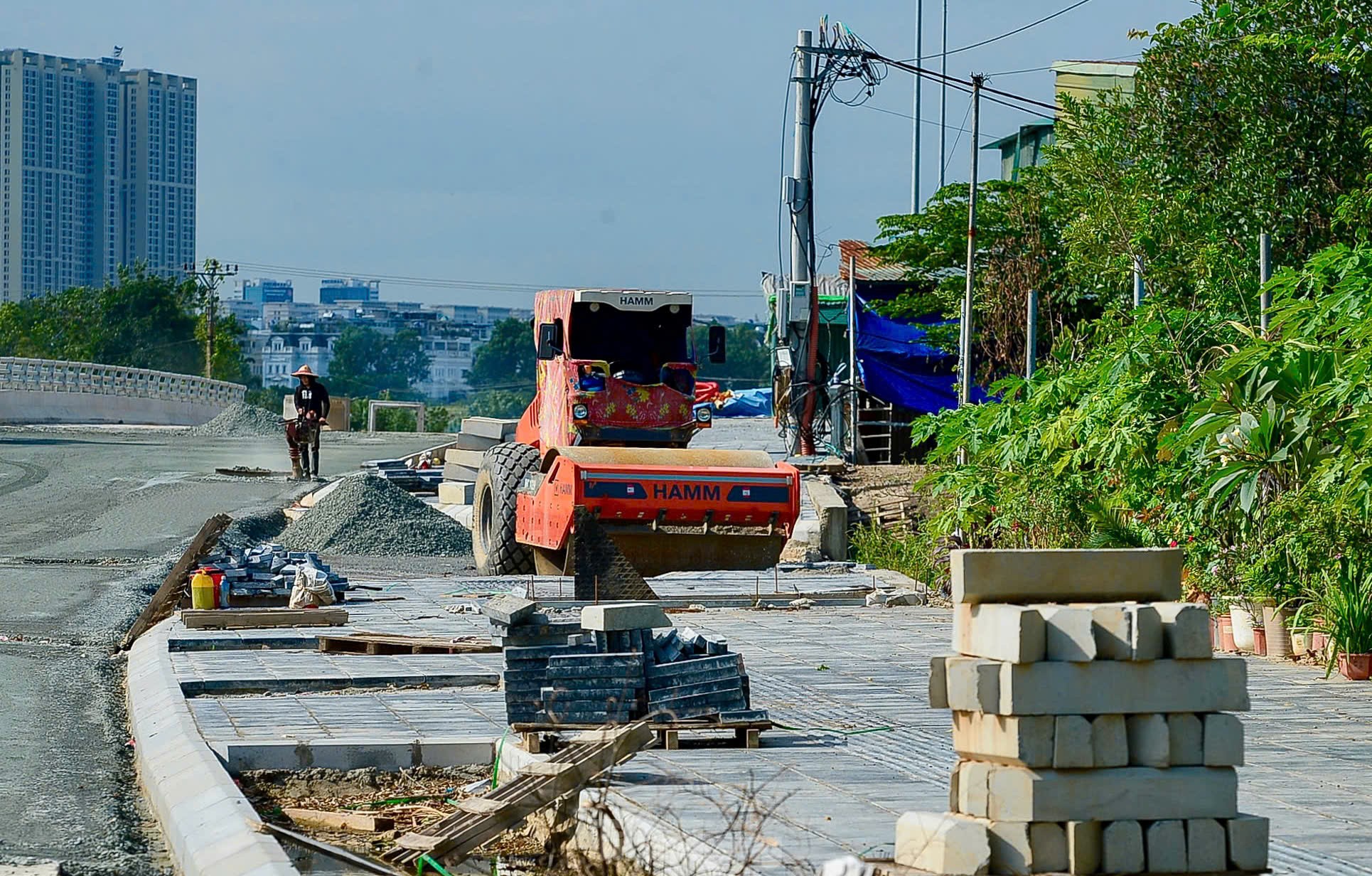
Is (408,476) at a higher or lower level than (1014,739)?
lower

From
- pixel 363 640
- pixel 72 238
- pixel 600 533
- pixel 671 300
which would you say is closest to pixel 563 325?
pixel 671 300

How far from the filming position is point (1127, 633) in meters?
5.25

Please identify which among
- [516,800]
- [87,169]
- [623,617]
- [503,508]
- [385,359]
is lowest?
[516,800]

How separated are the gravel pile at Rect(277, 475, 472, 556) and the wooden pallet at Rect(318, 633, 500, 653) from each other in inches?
364

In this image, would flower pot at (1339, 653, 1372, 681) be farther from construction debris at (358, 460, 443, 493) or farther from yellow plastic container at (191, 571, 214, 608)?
construction debris at (358, 460, 443, 493)

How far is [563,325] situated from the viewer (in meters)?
18.7

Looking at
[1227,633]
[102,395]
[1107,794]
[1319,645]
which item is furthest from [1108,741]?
[102,395]

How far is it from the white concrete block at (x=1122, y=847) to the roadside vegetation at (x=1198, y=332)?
5.34 m

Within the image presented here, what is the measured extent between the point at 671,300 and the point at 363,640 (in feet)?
23.2

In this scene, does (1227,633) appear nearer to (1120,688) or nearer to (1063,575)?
(1063,575)

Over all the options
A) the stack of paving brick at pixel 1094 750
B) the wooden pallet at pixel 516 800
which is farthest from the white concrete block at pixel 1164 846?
the wooden pallet at pixel 516 800

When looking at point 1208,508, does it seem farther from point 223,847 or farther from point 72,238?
point 72,238

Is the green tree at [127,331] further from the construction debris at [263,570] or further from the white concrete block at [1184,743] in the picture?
the white concrete block at [1184,743]

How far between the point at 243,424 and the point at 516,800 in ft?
138
